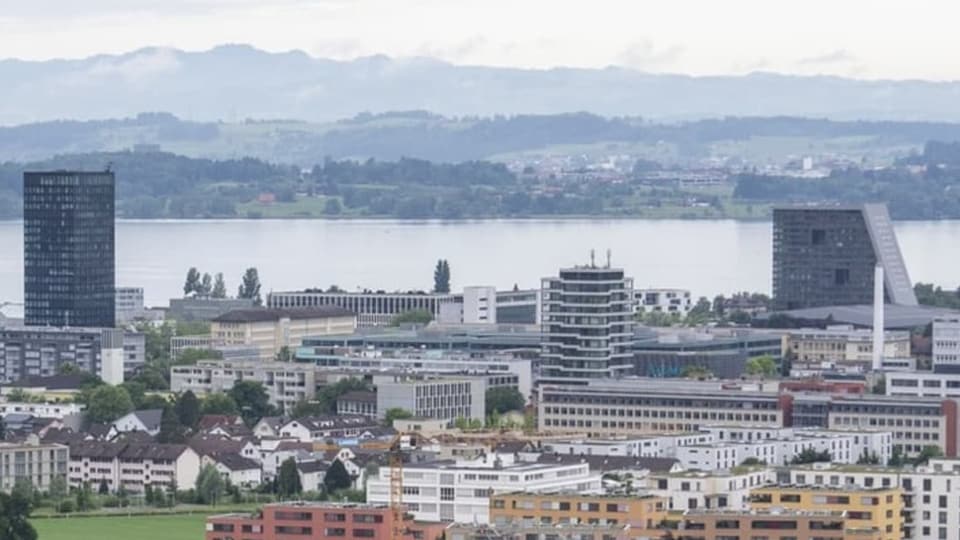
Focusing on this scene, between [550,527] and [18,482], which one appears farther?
[18,482]

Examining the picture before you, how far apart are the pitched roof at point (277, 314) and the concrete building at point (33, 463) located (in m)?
13.7

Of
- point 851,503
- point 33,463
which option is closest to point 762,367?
point 33,463

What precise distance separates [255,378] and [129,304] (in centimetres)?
1503

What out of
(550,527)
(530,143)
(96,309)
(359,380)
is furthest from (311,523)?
(530,143)

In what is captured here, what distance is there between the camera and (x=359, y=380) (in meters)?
38.1

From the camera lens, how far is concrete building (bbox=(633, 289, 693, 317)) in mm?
52469

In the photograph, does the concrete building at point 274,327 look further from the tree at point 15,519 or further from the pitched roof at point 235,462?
the tree at point 15,519

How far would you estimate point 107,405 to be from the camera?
36.2 metres

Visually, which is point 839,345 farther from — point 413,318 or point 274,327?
point 274,327

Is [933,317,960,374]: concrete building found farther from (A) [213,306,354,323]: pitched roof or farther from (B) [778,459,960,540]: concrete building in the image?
(B) [778,459,960,540]: concrete building

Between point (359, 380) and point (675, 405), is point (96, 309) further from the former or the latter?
point (675, 405)

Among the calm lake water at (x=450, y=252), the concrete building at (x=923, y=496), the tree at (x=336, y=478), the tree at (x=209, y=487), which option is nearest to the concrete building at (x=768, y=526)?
the concrete building at (x=923, y=496)

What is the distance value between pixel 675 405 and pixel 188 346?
1129cm

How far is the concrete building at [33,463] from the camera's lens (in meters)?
30.8
